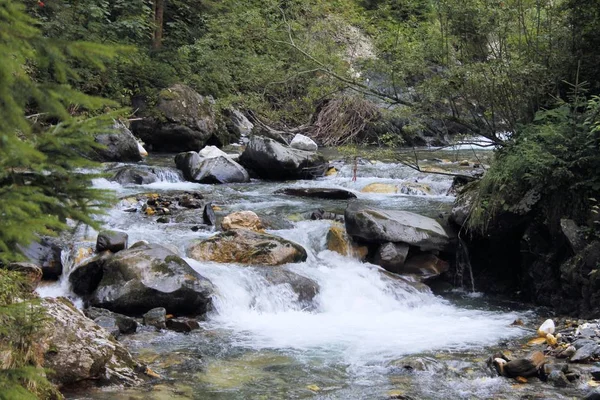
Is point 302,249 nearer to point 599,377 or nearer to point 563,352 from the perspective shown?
point 563,352

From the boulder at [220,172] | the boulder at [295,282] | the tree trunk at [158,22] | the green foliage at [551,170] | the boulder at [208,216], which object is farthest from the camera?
the tree trunk at [158,22]

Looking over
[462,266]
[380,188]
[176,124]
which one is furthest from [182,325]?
[176,124]

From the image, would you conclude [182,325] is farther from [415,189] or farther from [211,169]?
[415,189]

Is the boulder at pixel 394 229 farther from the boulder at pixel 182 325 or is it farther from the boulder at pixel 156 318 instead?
the boulder at pixel 156 318

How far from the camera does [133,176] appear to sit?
42.7 ft

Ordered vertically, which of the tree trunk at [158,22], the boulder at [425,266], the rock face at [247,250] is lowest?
the boulder at [425,266]

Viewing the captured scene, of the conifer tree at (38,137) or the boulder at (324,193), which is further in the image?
the boulder at (324,193)

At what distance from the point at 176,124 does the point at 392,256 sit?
31.4ft

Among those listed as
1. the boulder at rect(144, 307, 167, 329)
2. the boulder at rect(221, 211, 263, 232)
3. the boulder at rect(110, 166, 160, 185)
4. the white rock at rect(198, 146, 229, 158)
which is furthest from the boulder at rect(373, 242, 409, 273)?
the white rock at rect(198, 146, 229, 158)

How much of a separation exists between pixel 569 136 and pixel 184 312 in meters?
5.54

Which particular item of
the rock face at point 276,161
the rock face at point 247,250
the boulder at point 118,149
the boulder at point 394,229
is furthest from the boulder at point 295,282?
the boulder at point 118,149

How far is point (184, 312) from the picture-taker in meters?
7.50

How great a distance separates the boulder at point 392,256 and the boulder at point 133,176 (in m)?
5.79

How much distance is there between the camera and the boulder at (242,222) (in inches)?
394
